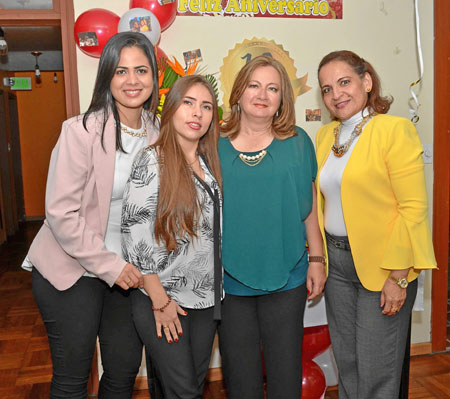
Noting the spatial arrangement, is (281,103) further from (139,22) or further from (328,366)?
(328,366)

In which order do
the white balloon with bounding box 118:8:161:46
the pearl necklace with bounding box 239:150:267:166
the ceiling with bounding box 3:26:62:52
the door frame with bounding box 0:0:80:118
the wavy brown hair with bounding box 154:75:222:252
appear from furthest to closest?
the ceiling with bounding box 3:26:62:52, the door frame with bounding box 0:0:80:118, the white balloon with bounding box 118:8:161:46, the pearl necklace with bounding box 239:150:267:166, the wavy brown hair with bounding box 154:75:222:252

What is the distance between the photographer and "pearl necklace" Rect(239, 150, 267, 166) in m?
1.56

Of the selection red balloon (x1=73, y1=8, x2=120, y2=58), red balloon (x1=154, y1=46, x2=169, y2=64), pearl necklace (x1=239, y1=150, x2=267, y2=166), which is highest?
red balloon (x1=73, y1=8, x2=120, y2=58)

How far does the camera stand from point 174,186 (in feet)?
4.42

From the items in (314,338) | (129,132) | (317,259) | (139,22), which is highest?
(139,22)

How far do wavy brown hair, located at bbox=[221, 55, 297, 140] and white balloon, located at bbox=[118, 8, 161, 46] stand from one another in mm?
707

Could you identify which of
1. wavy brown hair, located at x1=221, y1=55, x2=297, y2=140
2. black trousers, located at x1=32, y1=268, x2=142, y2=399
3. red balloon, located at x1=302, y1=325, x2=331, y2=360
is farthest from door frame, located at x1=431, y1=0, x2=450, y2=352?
black trousers, located at x1=32, y1=268, x2=142, y2=399

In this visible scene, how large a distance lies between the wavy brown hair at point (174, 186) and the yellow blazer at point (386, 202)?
562mm

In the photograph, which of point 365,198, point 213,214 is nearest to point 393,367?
point 365,198

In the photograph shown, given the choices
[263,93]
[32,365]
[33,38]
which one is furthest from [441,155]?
[33,38]

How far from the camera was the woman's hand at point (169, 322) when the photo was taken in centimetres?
138

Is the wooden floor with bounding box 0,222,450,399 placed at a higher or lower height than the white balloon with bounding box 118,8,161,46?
lower

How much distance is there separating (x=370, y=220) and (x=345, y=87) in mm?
479

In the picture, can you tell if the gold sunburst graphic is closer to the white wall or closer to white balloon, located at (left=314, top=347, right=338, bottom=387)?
the white wall
